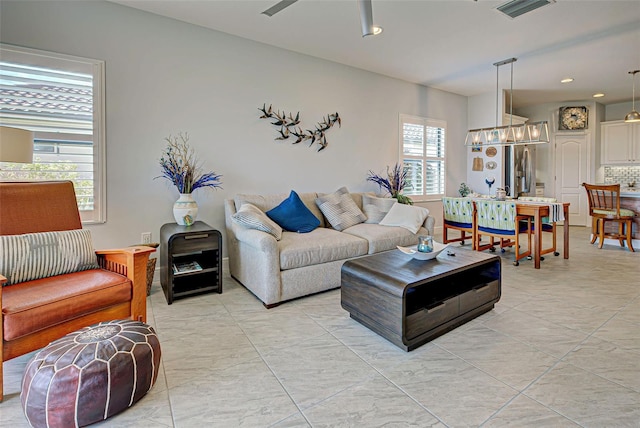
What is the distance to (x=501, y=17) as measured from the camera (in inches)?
134

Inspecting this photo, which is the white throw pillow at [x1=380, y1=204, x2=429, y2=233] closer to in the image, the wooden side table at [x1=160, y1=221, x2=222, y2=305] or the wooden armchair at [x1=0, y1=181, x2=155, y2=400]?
the wooden side table at [x1=160, y1=221, x2=222, y2=305]

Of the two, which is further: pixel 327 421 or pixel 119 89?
pixel 119 89

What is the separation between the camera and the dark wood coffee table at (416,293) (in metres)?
2.08

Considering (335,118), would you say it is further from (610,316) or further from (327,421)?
(327,421)

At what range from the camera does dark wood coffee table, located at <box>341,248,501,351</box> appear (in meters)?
2.08

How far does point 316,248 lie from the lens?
9.98ft

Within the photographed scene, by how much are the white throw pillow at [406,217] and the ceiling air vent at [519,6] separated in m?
2.14

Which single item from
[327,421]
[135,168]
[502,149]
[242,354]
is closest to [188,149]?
[135,168]

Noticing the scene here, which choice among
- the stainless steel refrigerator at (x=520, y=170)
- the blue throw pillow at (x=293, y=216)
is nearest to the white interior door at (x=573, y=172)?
the stainless steel refrigerator at (x=520, y=170)

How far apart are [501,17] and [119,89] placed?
12.8 feet

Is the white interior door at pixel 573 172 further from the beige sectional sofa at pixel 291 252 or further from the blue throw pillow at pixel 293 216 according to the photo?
the blue throw pillow at pixel 293 216

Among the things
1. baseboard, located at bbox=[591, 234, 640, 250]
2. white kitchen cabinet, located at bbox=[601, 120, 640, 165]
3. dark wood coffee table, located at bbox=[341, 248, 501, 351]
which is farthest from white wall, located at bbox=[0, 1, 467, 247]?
white kitchen cabinet, located at bbox=[601, 120, 640, 165]

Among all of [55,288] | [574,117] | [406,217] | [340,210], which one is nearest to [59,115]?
[55,288]

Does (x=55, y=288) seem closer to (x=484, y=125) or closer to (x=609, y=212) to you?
(x=609, y=212)
